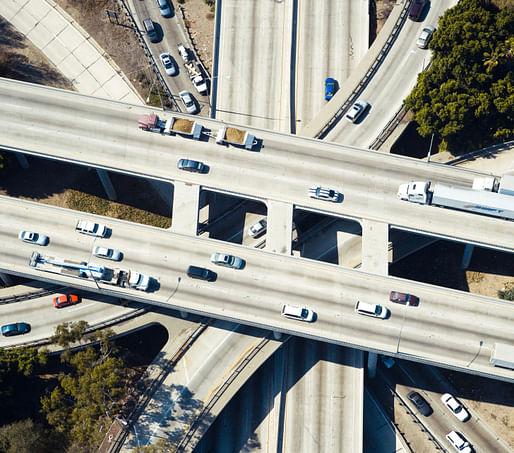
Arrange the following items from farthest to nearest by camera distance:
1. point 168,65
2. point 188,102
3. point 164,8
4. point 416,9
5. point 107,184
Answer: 1. point 164,8
2. point 168,65
3. point 188,102
4. point 107,184
5. point 416,9

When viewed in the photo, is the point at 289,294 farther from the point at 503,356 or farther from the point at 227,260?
the point at 503,356

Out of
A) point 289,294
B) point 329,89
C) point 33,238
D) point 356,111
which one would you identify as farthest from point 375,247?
point 33,238

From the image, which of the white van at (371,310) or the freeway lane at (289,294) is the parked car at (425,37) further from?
the white van at (371,310)

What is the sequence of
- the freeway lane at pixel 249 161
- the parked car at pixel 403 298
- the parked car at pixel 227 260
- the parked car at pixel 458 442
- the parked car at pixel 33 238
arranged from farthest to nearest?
the parked car at pixel 458 442, the freeway lane at pixel 249 161, the parked car at pixel 33 238, the parked car at pixel 227 260, the parked car at pixel 403 298

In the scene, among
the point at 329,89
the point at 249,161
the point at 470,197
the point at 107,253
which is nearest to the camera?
the point at 107,253

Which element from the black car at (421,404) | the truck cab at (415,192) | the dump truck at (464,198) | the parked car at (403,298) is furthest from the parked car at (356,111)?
the black car at (421,404)

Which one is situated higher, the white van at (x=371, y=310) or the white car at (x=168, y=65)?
the white car at (x=168, y=65)

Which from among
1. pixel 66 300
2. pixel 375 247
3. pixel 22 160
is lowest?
pixel 66 300

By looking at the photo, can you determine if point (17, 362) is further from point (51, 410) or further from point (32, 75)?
point (32, 75)
